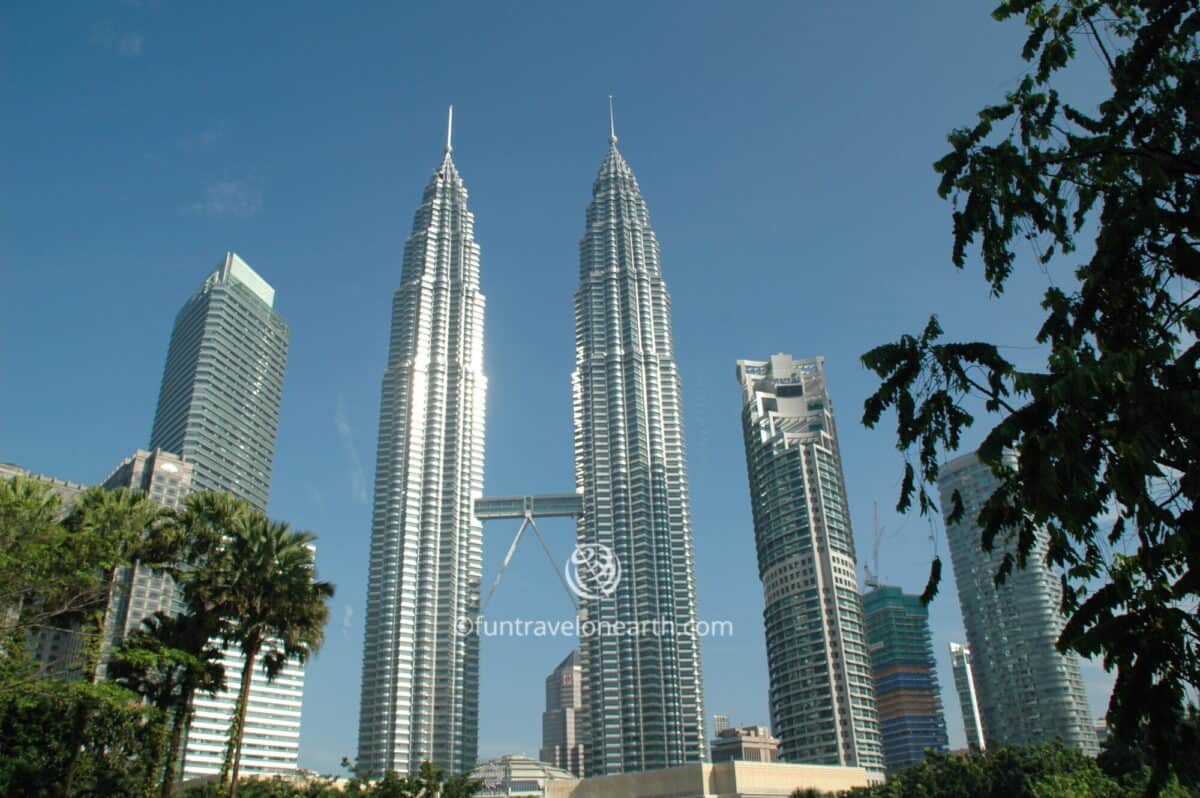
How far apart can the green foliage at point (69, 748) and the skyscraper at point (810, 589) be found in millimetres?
136157

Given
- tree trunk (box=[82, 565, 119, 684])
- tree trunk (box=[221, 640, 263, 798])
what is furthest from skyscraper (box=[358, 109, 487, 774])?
tree trunk (box=[82, 565, 119, 684])

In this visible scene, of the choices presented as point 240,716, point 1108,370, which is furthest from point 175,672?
point 1108,370

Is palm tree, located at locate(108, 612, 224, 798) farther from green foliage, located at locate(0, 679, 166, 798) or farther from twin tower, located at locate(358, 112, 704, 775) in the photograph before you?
twin tower, located at locate(358, 112, 704, 775)

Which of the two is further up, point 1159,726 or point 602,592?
point 602,592

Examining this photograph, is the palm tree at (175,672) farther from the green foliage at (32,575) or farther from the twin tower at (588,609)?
the twin tower at (588,609)

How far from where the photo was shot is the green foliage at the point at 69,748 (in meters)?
37.1

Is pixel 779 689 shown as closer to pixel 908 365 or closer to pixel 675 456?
pixel 675 456

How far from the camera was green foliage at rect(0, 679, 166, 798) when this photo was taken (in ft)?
122

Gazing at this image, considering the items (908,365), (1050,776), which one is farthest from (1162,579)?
(1050,776)

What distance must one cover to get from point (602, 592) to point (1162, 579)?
17873cm

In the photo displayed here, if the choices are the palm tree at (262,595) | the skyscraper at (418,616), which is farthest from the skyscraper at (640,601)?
the palm tree at (262,595)

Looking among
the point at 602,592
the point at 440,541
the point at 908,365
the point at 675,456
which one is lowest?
the point at 908,365

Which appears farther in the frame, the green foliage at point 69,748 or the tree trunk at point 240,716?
the green foliage at point 69,748

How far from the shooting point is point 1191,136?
13.4 m
